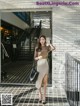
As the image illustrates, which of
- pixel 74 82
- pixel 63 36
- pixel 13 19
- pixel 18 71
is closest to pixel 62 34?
pixel 63 36

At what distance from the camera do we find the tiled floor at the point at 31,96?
6.64 metres

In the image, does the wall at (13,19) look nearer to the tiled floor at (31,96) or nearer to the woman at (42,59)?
the tiled floor at (31,96)

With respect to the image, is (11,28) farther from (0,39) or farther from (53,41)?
(53,41)

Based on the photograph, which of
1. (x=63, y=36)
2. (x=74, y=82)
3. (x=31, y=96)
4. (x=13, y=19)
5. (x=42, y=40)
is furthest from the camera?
(x=13, y=19)

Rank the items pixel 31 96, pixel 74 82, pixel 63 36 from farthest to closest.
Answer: pixel 63 36, pixel 31 96, pixel 74 82

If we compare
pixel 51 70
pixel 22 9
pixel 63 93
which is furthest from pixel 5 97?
pixel 22 9

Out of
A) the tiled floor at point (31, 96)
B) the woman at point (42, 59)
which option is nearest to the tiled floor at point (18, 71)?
the tiled floor at point (31, 96)

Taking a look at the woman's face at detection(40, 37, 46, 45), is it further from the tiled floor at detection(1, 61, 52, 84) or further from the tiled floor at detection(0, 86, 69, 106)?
the tiled floor at detection(1, 61, 52, 84)

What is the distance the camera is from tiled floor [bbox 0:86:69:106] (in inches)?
262

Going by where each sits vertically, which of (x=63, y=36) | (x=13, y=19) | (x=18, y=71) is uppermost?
(x=13, y=19)

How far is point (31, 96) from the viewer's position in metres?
7.34

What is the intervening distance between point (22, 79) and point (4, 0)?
2.60 m

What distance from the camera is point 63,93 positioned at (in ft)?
25.5

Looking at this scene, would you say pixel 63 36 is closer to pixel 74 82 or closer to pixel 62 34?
pixel 62 34
